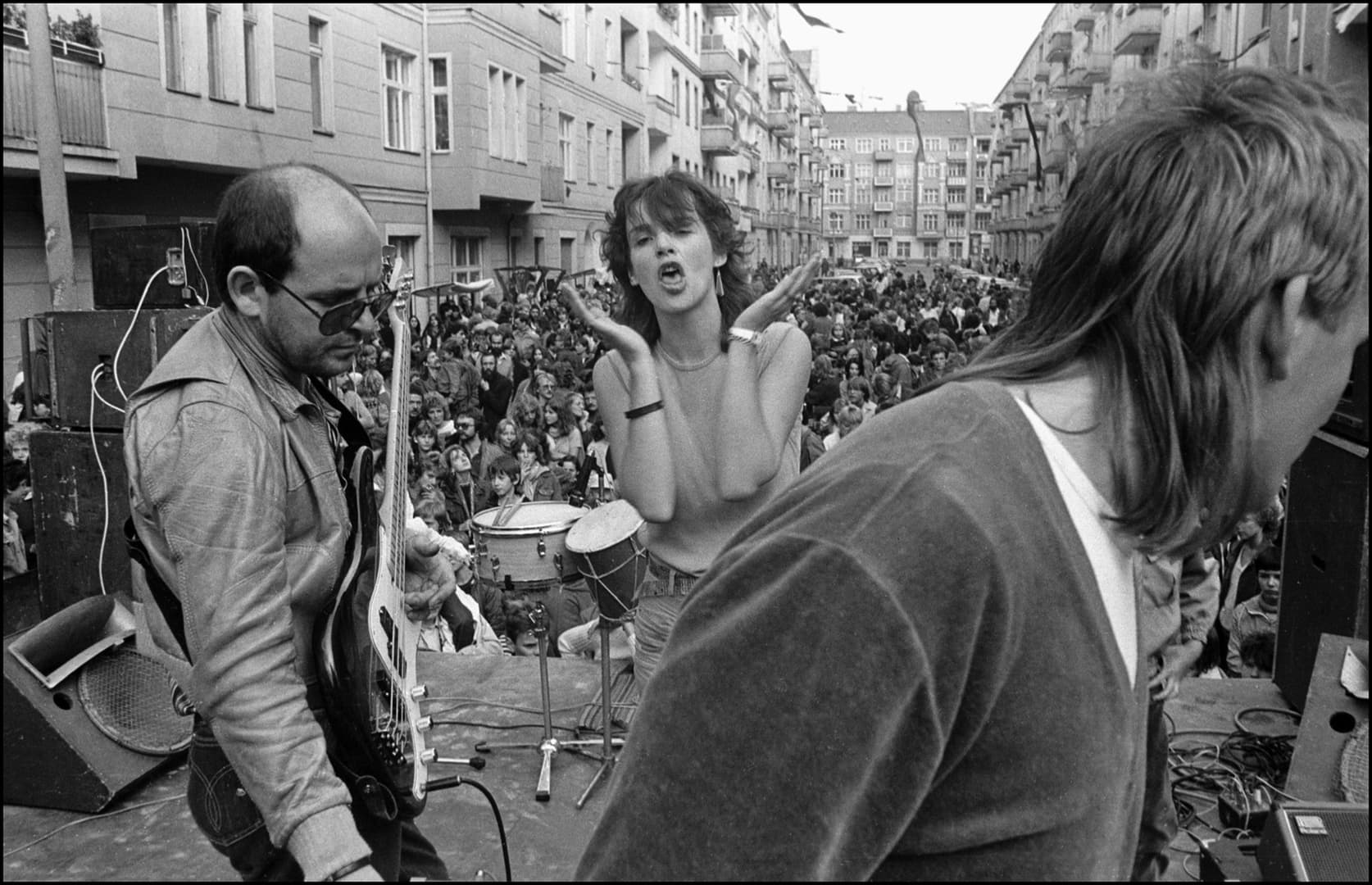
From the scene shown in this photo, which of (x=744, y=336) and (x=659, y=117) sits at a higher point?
(x=659, y=117)

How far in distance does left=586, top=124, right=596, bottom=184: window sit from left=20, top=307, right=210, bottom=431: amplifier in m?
27.7

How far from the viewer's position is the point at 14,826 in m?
3.78

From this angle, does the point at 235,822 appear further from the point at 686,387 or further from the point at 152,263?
the point at 152,263

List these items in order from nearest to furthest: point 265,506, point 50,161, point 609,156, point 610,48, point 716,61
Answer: point 265,506
point 50,161
point 610,48
point 609,156
point 716,61

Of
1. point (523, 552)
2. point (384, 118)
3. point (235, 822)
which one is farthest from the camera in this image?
point (384, 118)

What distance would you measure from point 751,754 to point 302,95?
59.7 feet

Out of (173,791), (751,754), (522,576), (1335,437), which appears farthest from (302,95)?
(751,754)

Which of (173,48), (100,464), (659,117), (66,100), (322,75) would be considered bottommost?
(100,464)

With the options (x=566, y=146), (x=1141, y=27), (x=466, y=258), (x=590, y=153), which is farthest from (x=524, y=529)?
(x=1141, y=27)

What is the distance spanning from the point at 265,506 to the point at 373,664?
37 cm

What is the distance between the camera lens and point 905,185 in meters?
106

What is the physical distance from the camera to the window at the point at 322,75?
1806 cm

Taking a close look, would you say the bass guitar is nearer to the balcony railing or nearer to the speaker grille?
the speaker grille

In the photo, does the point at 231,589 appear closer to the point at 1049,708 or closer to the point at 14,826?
the point at 1049,708
